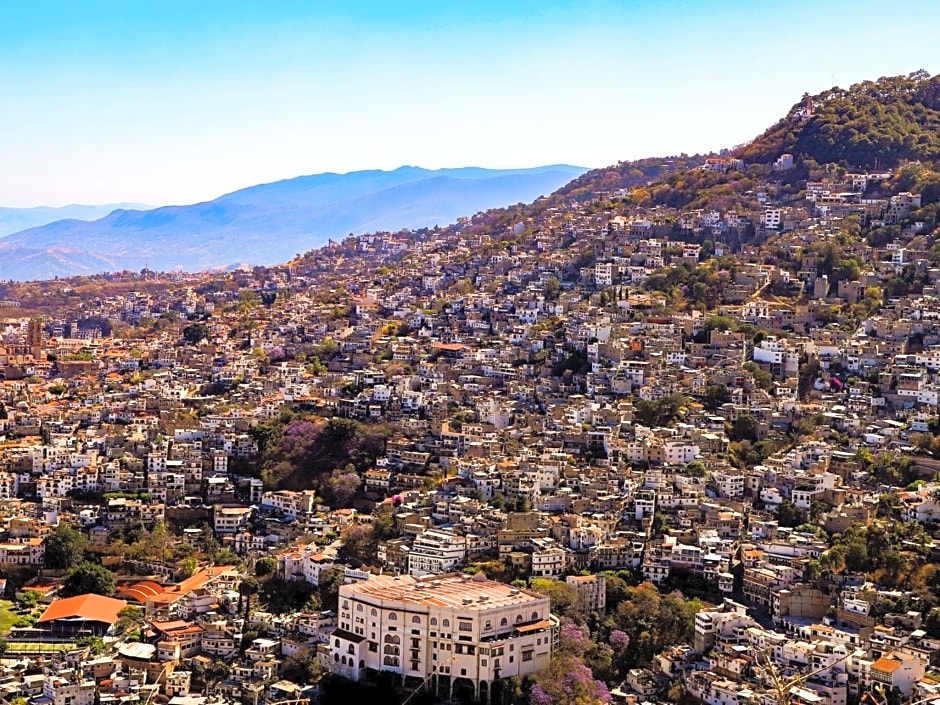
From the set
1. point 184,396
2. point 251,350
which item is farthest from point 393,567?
point 251,350

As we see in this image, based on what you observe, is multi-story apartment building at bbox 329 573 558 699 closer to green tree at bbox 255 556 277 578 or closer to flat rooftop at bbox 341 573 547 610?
flat rooftop at bbox 341 573 547 610

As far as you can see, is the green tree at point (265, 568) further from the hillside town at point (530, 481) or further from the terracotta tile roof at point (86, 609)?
the terracotta tile roof at point (86, 609)

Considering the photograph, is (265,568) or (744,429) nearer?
(265,568)

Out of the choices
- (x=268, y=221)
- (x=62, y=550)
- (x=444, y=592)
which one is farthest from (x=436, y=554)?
(x=268, y=221)

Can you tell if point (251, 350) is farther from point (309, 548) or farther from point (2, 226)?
point (2, 226)

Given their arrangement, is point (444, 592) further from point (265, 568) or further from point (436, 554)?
point (265, 568)

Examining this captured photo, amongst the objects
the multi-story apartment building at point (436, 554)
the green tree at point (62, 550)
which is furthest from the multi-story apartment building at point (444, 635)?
the green tree at point (62, 550)

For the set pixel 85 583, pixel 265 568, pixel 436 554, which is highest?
pixel 436 554
